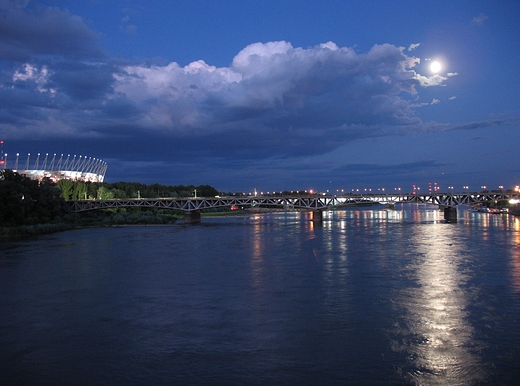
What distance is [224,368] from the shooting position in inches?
605

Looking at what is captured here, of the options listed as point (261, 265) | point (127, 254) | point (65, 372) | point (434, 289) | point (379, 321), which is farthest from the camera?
point (127, 254)

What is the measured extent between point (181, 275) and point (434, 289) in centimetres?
1725

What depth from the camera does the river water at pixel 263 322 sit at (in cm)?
1512

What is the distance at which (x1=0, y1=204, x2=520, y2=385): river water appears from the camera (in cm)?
1512

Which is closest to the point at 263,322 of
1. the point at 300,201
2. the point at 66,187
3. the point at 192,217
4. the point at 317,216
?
the point at 317,216

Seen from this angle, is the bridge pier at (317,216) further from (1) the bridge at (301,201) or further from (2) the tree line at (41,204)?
(2) the tree line at (41,204)

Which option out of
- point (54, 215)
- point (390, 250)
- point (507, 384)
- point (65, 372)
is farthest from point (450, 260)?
point (54, 215)

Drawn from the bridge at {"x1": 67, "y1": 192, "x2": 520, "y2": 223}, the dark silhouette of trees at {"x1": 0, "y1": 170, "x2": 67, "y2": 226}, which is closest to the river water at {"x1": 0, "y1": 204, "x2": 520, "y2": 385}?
the dark silhouette of trees at {"x1": 0, "y1": 170, "x2": 67, "y2": 226}

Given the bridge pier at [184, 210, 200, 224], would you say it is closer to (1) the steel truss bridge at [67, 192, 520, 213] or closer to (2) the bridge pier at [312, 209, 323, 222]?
(1) the steel truss bridge at [67, 192, 520, 213]

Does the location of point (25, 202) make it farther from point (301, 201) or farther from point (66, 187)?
point (301, 201)

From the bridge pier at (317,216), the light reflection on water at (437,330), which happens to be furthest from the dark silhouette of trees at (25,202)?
the light reflection on water at (437,330)

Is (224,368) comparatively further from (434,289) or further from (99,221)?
(99,221)

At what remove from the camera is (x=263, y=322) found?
69.3 feet

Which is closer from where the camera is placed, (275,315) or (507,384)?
(507,384)
